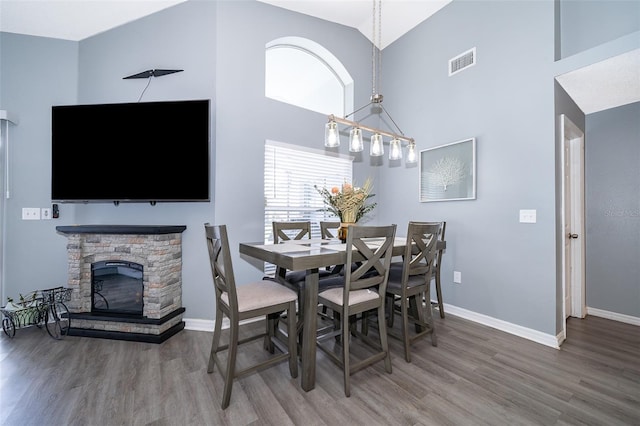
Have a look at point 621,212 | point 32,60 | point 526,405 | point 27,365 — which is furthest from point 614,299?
point 32,60

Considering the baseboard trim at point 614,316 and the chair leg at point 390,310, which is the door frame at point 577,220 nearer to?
the baseboard trim at point 614,316

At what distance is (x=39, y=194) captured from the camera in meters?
2.79

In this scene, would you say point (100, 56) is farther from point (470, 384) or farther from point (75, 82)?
point (470, 384)

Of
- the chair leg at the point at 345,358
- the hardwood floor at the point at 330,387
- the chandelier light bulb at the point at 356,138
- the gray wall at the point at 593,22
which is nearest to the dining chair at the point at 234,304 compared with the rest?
the hardwood floor at the point at 330,387

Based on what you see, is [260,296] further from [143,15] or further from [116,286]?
[143,15]

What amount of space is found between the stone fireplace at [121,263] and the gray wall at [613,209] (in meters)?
4.80

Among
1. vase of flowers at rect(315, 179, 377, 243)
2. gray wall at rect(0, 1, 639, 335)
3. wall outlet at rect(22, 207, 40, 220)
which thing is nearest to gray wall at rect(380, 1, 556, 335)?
gray wall at rect(0, 1, 639, 335)

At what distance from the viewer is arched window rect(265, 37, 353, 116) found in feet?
11.2

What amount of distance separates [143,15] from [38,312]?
131 inches

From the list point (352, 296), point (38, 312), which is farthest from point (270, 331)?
point (38, 312)

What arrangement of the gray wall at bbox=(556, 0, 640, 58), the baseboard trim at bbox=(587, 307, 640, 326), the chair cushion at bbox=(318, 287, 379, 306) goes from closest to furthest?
1. the chair cushion at bbox=(318, 287, 379, 306)
2. the gray wall at bbox=(556, 0, 640, 58)
3. the baseboard trim at bbox=(587, 307, 640, 326)

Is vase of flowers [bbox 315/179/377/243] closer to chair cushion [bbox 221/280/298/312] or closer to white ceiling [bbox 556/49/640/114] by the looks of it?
chair cushion [bbox 221/280/298/312]

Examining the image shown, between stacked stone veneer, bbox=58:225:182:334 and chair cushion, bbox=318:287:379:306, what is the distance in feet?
5.47

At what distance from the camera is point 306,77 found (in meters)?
3.82
